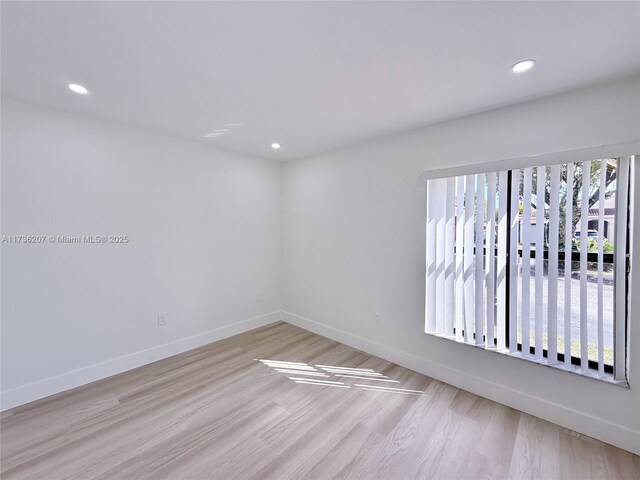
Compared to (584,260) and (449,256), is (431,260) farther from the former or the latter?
(584,260)

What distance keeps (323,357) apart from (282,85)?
8.65ft

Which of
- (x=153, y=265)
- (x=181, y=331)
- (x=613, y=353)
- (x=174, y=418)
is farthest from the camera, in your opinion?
(x=181, y=331)

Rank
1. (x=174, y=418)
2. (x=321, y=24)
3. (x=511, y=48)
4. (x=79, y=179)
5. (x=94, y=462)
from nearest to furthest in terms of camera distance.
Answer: (x=321, y=24)
(x=511, y=48)
(x=94, y=462)
(x=174, y=418)
(x=79, y=179)

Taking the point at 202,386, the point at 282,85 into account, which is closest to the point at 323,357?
the point at 202,386

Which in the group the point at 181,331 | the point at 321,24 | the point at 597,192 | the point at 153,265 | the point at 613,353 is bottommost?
the point at 181,331

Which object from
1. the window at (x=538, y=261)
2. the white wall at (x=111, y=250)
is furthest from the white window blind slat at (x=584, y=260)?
the white wall at (x=111, y=250)

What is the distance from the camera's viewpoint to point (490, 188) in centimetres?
220

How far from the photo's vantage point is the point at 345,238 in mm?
3283

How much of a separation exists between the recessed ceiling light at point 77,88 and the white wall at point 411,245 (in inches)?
91.2

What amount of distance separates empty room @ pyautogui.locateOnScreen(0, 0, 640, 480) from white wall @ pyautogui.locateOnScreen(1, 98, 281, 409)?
2cm

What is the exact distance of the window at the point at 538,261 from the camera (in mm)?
1783

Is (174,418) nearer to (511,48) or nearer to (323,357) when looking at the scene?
(323,357)

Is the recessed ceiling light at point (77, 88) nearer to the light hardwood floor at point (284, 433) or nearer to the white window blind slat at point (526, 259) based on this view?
the light hardwood floor at point (284, 433)

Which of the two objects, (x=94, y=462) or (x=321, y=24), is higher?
(x=321, y=24)
